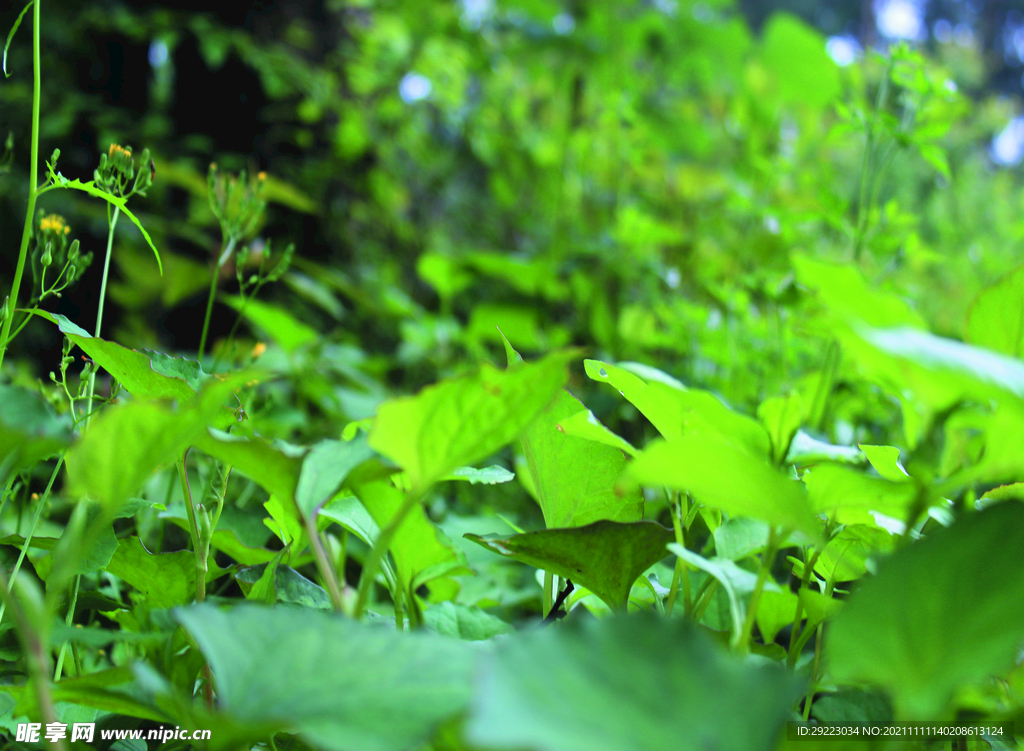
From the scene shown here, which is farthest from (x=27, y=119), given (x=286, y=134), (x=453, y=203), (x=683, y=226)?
(x=683, y=226)

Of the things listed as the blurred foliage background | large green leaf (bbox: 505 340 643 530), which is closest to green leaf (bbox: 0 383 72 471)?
large green leaf (bbox: 505 340 643 530)

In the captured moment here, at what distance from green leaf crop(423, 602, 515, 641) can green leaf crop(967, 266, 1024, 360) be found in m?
0.27

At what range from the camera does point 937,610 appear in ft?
0.69

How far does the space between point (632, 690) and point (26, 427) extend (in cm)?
21

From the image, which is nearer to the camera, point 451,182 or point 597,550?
point 597,550

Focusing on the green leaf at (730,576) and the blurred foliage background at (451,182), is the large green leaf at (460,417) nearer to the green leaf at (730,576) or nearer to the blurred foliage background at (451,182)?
the green leaf at (730,576)

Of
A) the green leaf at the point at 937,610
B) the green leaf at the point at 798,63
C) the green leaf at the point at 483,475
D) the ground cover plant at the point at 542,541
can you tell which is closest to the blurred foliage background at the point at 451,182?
the green leaf at the point at 798,63

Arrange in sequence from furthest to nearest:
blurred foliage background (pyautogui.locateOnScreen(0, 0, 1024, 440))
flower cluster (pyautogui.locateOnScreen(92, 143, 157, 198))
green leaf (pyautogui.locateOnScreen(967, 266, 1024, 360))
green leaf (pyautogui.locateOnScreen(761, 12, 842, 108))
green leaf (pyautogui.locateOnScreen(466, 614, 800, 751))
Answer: green leaf (pyautogui.locateOnScreen(761, 12, 842, 108)) < blurred foliage background (pyautogui.locateOnScreen(0, 0, 1024, 440)) < flower cluster (pyautogui.locateOnScreen(92, 143, 157, 198)) < green leaf (pyautogui.locateOnScreen(967, 266, 1024, 360)) < green leaf (pyautogui.locateOnScreen(466, 614, 800, 751))

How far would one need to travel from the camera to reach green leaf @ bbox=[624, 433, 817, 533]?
0.22 metres

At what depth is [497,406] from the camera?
246mm

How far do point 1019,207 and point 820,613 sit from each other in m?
2.32

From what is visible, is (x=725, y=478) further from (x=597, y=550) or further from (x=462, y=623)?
(x=462, y=623)

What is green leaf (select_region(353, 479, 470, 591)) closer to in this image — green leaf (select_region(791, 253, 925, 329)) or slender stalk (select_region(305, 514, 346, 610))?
slender stalk (select_region(305, 514, 346, 610))

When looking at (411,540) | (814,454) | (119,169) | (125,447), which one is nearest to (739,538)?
(814,454)
